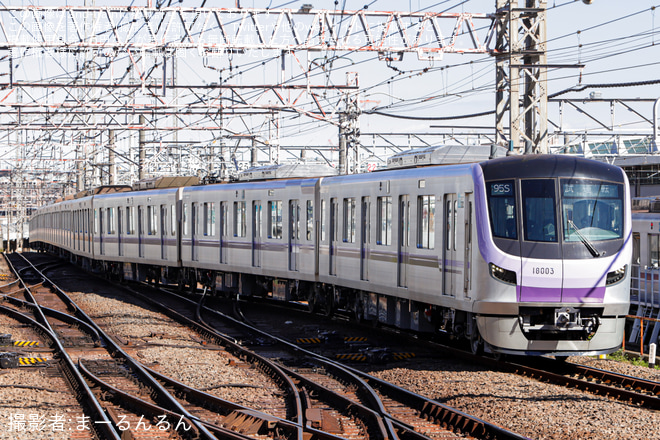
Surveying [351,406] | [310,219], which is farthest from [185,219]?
[351,406]

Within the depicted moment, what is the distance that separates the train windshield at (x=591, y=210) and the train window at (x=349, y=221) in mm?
5394

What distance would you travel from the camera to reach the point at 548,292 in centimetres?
1167

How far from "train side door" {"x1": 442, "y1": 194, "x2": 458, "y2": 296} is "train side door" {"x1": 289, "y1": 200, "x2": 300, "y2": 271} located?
6232mm

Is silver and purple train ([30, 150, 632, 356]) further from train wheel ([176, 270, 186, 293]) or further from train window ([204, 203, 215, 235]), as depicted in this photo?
train wheel ([176, 270, 186, 293])

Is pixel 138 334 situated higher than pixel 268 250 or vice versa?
pixel 268 250

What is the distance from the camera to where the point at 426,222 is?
539 inches

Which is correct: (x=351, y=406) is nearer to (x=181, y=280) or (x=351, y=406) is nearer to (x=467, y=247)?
(x=467, y=247)

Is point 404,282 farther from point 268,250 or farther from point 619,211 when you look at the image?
point 268,250

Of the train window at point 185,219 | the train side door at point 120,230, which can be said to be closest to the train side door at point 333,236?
the train window at point 185,219

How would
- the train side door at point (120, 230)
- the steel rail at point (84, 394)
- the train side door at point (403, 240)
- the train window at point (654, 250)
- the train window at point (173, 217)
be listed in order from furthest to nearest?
the train side door at point (120, 230) < the train window at point (173, 217) < the train window at point (654, 250) < the train side door at point (403, 240) < the steel rail at point (84, 394)

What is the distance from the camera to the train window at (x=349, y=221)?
16.6 m

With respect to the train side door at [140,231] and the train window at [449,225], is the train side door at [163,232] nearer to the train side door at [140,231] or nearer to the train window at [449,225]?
the train side door at [140,231]

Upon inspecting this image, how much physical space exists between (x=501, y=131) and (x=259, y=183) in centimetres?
549

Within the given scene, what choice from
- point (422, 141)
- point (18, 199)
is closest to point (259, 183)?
point (422, 141)
